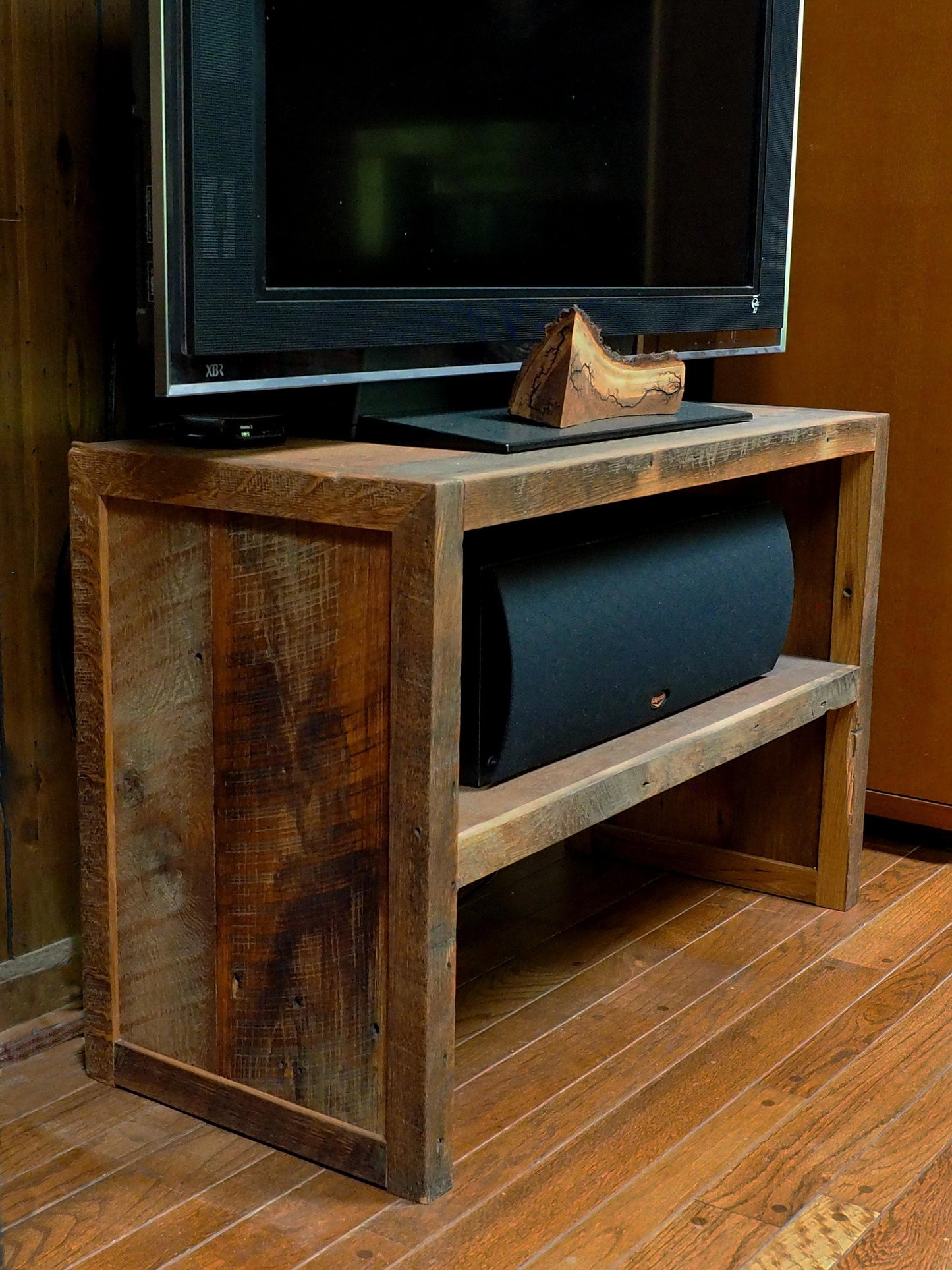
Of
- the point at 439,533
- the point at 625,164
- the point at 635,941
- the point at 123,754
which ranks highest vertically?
the point at 625,164

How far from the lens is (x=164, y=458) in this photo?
4.36 ft

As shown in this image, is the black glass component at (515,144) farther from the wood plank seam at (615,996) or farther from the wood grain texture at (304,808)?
the wood plank seam at (615,996)

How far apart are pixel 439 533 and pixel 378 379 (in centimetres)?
34

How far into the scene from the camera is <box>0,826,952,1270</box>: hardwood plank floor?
1.23 meters

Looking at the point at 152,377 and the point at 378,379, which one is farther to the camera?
the point at 152,377

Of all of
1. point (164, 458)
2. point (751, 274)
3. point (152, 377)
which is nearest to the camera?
point (164, 458)

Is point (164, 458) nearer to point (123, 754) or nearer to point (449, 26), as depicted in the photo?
point (123, 754)

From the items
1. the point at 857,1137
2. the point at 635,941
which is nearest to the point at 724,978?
the point at 635,941

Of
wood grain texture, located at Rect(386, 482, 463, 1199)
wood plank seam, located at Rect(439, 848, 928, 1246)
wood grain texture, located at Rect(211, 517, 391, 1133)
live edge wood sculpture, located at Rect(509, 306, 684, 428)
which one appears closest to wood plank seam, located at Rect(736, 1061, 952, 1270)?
wood plank seam, located at Rect(439, 848, 928, 1246)

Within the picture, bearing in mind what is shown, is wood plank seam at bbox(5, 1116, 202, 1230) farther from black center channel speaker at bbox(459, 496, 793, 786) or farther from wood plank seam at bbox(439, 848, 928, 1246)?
black center channel speaker at bbox(459, 496, 793, 786)

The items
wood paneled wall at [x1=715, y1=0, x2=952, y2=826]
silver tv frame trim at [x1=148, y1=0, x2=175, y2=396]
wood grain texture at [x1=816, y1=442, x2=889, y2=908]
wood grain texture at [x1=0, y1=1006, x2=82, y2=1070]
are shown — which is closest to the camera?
silver tv frame trim at [x1=148, y1=0, x2=175, y2=396]

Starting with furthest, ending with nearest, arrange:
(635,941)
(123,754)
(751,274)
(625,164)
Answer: (751,274), (635,941), (625,164), (123,754)

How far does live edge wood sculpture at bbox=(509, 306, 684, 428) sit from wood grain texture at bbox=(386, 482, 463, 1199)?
33 cm

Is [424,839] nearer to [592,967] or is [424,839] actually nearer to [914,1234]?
[914,1234]
